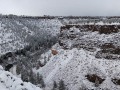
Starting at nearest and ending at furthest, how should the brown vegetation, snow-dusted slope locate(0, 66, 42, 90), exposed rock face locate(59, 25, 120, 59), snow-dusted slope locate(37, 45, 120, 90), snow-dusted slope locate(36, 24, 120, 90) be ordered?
snow-dusted slope locate(0, 66, 42, 90) < snow-dusted slope locate(37, 45, 120, 90) < snow-dusted slope locate(36, 24, 120, 90) < the brown vegetation < exposed rock face locate(59, 25, 120, 59)

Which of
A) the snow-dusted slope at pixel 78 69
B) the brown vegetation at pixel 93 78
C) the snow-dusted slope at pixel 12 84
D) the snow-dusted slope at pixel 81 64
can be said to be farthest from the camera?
the brown vegetation at pixel 93 78

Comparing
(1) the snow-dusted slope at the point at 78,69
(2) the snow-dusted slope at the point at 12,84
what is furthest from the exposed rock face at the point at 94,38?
(2) the snow-dusted slope at the point at 12,84

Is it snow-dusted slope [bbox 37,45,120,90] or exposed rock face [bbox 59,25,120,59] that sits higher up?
exposed rock face [bbox 59,25,120,59]

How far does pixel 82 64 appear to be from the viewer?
302ft

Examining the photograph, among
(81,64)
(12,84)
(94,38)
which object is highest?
(12,84)

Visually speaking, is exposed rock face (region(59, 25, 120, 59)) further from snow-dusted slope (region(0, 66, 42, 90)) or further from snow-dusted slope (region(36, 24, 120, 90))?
snow-dusted slope (region(0, 66, 42, 90))

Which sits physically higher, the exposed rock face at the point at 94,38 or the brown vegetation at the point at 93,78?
the exposed rock face at the point at 94,38

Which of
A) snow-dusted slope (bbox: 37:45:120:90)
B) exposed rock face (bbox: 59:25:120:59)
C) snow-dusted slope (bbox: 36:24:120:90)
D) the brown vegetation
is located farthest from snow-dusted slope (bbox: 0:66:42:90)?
exposed rock face (bbox: 59:25:120:59)

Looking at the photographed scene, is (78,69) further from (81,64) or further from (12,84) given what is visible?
(12,84)

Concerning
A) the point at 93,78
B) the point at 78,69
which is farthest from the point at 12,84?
the point at 78,69

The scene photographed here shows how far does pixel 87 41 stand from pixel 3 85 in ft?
252

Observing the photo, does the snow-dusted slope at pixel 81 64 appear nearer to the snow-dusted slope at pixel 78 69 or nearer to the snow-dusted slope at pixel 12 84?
the snow-dusted slope at pixel 78 69

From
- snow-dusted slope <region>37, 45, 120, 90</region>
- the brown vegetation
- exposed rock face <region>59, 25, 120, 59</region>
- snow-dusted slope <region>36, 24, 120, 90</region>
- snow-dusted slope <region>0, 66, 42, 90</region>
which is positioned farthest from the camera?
exposed rock face <region>59, 25, 120, 59</region>

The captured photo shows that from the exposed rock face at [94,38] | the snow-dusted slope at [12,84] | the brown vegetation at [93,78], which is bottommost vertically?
the brown vegetation at [93,78]
